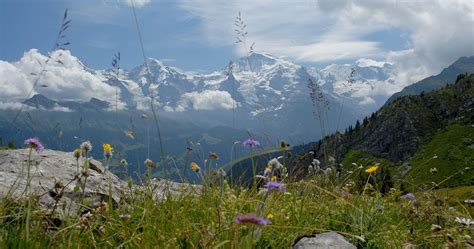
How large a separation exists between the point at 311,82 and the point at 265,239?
13.9 ft

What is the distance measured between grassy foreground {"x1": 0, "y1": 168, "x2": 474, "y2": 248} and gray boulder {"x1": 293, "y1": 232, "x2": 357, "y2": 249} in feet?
0.35

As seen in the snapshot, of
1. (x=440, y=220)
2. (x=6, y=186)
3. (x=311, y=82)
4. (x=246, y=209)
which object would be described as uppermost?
(x=311, y=82)

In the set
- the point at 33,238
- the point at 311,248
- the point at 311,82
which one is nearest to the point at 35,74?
the point at 33,238

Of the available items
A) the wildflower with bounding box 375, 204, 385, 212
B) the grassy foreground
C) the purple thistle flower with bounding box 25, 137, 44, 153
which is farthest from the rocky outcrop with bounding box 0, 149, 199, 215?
the wildflower with bounding box 375, 204, 385, 212

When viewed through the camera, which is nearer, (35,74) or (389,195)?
(35,74)

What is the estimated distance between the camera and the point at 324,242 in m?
4.27

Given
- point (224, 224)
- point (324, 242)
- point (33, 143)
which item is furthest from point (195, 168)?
point (324, 242)

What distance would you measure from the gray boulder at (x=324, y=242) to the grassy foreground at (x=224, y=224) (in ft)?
0.35

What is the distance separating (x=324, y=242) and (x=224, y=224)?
94cm

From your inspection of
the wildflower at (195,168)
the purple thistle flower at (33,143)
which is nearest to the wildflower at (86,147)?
the purple thistle flower at (33,143)

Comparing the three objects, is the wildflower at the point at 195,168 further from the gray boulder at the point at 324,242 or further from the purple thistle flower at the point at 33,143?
the gray boulder at the point at 324,242

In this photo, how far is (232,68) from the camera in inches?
307

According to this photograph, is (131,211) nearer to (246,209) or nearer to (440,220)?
(246,209)

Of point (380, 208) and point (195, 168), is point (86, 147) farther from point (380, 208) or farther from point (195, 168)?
point (380, 208)
